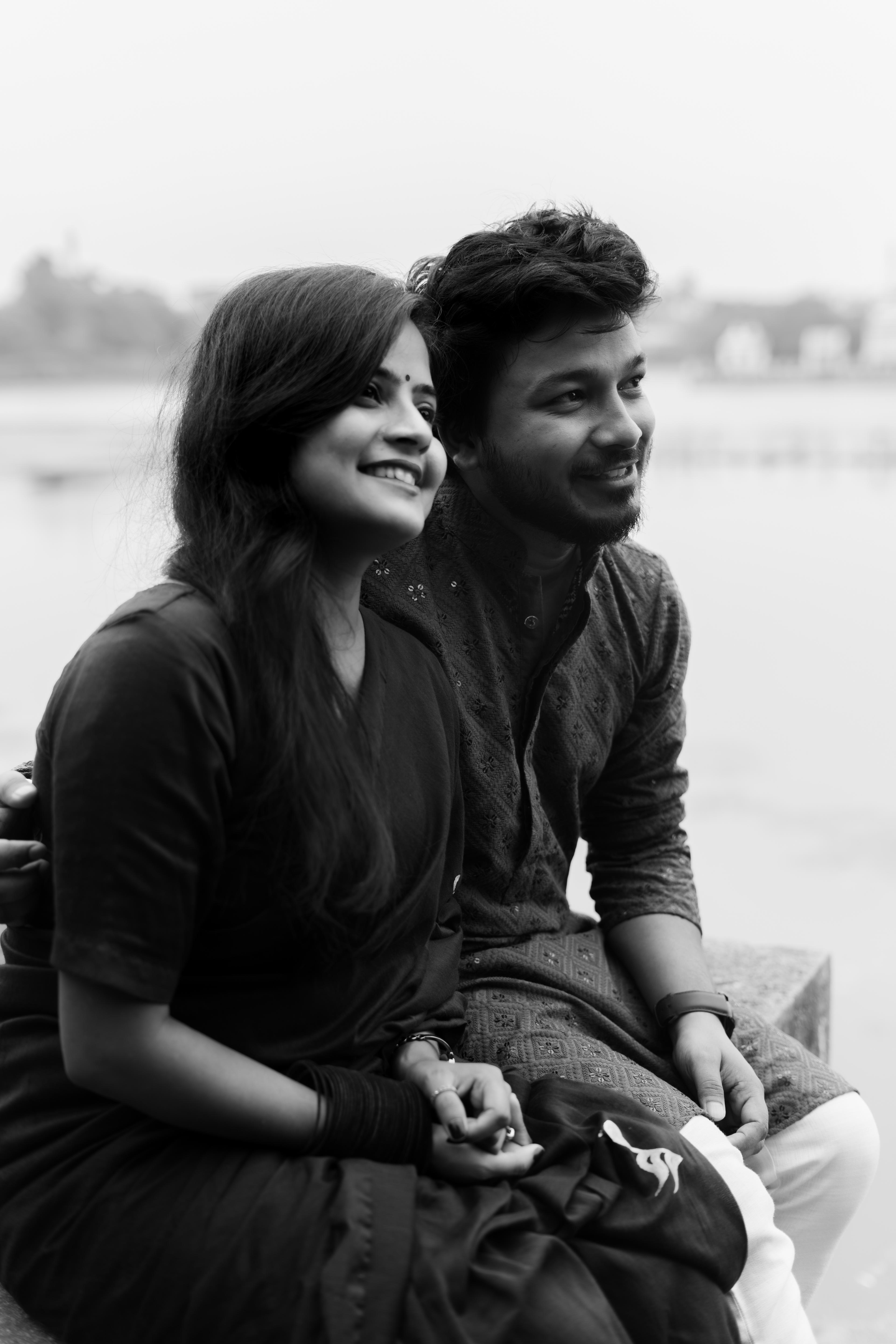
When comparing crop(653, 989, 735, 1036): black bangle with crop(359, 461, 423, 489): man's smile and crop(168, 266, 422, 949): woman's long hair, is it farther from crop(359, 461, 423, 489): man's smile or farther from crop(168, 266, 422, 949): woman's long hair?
crop(359, 461, 423, 489): man's smile

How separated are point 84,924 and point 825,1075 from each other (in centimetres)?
125

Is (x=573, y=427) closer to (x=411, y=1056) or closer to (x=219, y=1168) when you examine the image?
(x=411, y=1056)

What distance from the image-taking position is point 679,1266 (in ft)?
5.18

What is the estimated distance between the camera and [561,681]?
2.31m

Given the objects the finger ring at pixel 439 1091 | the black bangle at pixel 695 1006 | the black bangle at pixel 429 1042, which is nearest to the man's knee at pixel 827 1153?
Answer: the black bangle at pixel 695 1006

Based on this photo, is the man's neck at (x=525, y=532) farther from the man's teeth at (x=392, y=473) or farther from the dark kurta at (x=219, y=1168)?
the dark kurta at (x=219, y=1168)

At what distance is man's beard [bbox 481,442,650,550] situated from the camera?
7.18 ft

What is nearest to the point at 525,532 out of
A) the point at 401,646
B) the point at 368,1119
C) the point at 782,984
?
the point at 401,646

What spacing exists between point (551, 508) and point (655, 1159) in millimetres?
980

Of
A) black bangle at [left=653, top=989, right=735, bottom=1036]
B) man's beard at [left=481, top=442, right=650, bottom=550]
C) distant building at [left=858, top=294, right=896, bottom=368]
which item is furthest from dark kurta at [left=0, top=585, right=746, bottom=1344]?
distant building at [left=858, top=294, right=896, bottom=368]

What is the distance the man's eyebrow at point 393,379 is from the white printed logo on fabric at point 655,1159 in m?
0.91

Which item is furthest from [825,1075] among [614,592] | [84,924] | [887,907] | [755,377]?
[755,377]

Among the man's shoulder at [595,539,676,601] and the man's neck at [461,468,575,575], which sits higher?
the man's neck at [461,468,575,575]

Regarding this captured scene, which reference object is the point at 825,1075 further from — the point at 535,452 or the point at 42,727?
the point at 42,727
